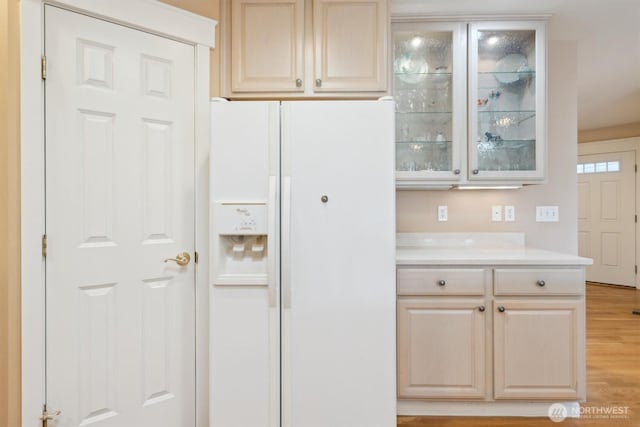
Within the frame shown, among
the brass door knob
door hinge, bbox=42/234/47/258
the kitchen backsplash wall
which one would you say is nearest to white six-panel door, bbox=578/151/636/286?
the kitchen backsplash wall

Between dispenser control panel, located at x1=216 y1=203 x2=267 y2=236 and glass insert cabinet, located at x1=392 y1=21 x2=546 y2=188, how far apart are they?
1001 millimetres

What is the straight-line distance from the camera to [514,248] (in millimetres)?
2498

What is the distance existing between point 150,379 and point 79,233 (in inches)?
31.7

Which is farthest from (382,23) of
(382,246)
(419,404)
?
(419,404)

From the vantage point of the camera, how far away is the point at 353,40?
2020mm

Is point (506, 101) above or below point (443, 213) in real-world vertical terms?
above

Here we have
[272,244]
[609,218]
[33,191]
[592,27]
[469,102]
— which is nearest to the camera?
[33,191]

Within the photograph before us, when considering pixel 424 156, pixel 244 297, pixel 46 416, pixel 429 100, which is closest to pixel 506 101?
pixel 429 100

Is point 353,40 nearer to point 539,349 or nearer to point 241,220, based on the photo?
point 241,220

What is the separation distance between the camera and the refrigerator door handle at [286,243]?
5.45 ft

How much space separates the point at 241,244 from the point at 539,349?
170 cm

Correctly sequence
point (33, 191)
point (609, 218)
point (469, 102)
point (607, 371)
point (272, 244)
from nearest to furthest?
point (33, 191) < point (272, 244) < point (469, 102) < point (607, 371) < point (609, 218)

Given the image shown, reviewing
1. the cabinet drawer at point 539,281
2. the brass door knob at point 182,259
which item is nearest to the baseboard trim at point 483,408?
the cabinet drawer at point 539,281

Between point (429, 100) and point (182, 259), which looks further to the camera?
point (429, 100)
